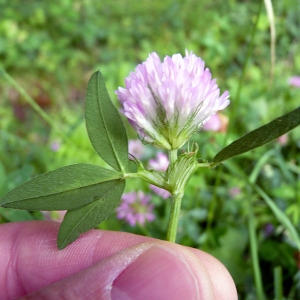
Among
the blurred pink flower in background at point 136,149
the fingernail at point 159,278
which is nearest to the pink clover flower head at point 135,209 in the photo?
the blurred pink flower in background at point 136,149

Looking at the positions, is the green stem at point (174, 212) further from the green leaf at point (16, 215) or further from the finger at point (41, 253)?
the green leaf at point (16, 215)

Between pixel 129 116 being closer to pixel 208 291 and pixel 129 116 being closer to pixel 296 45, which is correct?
pixel 208 291

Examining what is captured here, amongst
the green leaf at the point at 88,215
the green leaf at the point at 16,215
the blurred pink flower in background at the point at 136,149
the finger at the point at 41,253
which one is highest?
the blurred pink flower in background at the point at 136,149

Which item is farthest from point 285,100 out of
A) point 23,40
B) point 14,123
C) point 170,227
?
point 23,40

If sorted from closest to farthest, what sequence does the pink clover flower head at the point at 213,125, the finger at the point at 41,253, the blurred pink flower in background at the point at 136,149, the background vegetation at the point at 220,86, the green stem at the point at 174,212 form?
the green stem at the point at 174,212 → the finger at the point at 41,253 → the background vegetation at the point at 220,86 → the pink clover flower head at the point at 213,125 → the blurred pink flower in background at the point at 136,149

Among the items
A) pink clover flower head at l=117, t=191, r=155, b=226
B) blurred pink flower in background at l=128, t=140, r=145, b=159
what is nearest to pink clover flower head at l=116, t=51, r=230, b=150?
pink clover flower head at l=117, t=191, r=155, b=226

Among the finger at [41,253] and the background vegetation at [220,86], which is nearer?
the finger at [41,253]

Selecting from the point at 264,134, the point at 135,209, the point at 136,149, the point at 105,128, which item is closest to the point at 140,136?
the point at 105,128

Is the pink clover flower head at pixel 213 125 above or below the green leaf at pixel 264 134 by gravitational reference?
above
